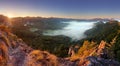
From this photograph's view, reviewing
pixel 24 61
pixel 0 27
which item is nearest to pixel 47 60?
pixel 24 61

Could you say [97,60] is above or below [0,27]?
below

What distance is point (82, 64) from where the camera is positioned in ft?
84.0

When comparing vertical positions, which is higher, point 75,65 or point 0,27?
point 0,27

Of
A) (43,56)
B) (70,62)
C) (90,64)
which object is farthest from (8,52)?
(90,64)

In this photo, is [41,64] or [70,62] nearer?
A: [41,64]

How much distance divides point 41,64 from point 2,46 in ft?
14.2

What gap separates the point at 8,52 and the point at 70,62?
6.77m

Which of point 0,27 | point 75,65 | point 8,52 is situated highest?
point 0,27

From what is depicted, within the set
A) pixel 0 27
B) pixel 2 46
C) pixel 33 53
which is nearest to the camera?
pixel 2 46

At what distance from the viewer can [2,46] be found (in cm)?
2433

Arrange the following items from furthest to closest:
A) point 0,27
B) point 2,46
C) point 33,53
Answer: point 0,27
point 33,53
point 2,46

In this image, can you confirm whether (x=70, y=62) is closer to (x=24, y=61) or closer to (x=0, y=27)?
(x=24, y=61)

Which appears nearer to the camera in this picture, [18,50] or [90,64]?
[90,64]

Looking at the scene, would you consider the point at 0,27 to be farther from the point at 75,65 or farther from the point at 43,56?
the point at 75,65
